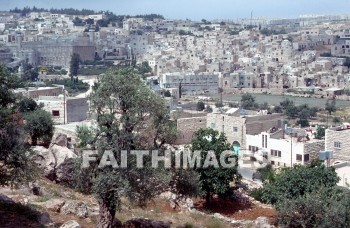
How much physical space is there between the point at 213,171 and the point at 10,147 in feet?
13.9

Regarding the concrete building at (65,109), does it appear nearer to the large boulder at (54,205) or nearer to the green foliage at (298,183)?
the green foliage at (298,183)

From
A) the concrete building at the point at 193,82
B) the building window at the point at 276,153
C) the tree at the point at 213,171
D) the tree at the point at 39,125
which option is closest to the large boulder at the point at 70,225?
the tree at the point at 213,171

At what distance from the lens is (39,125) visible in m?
10.3

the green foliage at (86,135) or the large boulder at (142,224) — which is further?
the large boulder at (142,224)

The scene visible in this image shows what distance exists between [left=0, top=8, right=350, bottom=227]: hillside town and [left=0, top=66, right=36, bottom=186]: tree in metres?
0.46

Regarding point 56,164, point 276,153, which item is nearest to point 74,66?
point 276,153

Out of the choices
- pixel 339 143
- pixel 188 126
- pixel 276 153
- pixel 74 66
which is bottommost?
pixel 276 153

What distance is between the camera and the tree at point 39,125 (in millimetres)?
10195

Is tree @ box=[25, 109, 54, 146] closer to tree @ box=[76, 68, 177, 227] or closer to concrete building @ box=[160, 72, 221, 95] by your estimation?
tree @ box=[76, 68, 177, 227]

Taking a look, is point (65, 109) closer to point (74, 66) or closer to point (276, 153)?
point (276, 153)

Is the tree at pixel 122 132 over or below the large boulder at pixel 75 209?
over

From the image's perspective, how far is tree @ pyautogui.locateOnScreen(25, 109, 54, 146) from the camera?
33.4 feet

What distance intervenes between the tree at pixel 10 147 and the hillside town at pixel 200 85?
46 cm

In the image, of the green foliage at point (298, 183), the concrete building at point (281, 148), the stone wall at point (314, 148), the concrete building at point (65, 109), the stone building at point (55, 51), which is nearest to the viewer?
the green foliage at point (298, 183)
